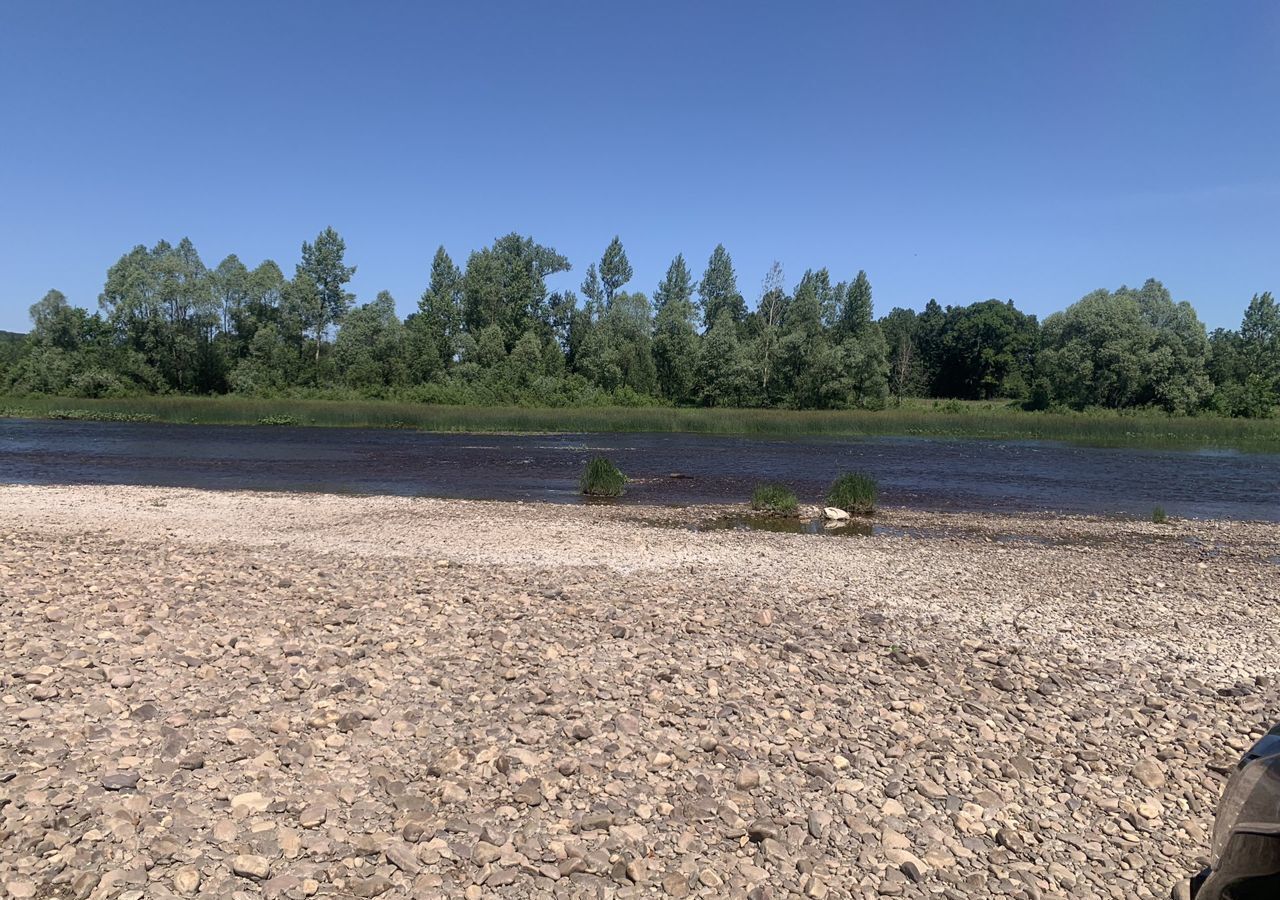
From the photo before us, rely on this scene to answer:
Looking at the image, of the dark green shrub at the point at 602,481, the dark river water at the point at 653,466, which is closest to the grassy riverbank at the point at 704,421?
the dark river water at the point at 653,466

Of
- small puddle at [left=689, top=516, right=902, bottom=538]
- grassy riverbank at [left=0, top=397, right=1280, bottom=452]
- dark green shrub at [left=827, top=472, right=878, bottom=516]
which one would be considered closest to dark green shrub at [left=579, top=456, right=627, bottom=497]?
small puddle at [left=689, top=516, right=902, bottom=538]

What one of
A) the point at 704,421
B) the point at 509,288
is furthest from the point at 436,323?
the point at 704,421

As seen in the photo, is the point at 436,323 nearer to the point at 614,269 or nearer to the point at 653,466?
the point at 614,269

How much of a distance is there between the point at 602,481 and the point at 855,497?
736 centimetres

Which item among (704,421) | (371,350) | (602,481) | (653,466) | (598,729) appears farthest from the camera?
(371,350)

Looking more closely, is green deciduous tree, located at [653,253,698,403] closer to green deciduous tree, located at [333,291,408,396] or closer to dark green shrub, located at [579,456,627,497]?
green deciduous tree, located at [333,291,408,396]

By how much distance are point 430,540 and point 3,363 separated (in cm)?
9445

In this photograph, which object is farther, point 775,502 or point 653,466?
point 653,466

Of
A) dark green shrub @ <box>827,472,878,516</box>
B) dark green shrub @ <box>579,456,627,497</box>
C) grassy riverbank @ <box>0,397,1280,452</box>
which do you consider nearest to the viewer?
dark green shrub @ <box>827,472,878,516</box>

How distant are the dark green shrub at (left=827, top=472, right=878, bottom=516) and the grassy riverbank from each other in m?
31.0

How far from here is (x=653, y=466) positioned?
33.0 metres

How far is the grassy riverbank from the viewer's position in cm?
5403

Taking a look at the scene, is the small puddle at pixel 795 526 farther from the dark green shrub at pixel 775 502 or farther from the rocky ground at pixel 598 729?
the rocky ground at pixel 598 729

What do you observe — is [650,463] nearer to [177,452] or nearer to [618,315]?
[177,452]
